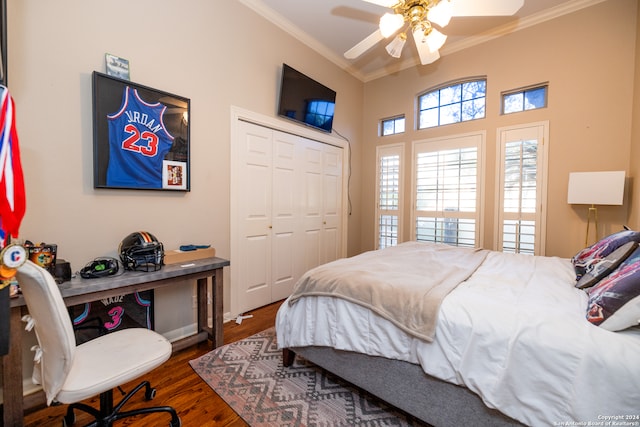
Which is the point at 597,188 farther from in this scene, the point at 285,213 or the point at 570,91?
the point at 285,213

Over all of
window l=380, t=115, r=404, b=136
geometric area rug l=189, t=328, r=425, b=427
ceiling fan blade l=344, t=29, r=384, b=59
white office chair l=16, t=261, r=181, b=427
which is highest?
ceiling fan blade l=344, t=29, r=384, b=59

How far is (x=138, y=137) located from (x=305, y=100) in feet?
6.40

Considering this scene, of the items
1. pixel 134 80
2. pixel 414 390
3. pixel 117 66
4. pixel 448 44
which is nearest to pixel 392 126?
pixel 448 44

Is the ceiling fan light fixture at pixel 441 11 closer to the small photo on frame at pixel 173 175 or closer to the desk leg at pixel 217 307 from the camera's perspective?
the small photo on frame at pixel 173 175

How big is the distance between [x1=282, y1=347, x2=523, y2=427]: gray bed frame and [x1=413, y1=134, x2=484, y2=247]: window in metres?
2.60

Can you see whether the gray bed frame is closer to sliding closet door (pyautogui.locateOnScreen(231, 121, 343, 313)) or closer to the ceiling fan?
sliding closet door (pyautogui.locateOnScreen(231, 121, 343, 313))

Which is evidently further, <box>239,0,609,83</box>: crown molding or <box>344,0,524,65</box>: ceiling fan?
<box>239,0,609,83</box>: crown molding

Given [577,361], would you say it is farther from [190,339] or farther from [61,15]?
[61,15]

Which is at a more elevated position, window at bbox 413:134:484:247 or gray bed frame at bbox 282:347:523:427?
window at bbox 413:134:484:247

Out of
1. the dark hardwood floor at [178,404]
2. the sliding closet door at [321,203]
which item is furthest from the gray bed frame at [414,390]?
the sliding closet door at [321,203]

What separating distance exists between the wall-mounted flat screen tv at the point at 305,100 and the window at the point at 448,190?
1.37m

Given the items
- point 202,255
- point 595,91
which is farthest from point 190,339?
point 595,91

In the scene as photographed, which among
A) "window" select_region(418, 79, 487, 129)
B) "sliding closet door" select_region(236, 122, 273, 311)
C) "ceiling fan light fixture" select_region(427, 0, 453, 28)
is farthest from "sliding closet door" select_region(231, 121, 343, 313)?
"ceiling fan light fixture" select_region(427, 0, 453, 28)

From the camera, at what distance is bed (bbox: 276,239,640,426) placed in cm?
94
